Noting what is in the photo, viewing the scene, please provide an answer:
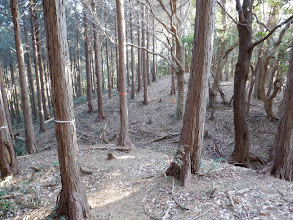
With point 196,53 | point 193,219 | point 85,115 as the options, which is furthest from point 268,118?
point 85,115

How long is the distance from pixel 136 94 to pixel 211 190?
53.2 ft

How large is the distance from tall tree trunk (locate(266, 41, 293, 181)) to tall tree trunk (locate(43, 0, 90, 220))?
4.61 meters

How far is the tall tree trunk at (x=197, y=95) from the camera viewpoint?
3953 mm

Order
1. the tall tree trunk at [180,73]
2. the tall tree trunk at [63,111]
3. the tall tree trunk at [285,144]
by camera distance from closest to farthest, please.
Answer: the tall tree trunk at [63,111] → the tall tree trunk at [285,144] → the tall tree trunk at [180,73]

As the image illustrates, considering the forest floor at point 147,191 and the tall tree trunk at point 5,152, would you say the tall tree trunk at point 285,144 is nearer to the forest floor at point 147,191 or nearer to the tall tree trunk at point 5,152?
the forest floor at point 147,191

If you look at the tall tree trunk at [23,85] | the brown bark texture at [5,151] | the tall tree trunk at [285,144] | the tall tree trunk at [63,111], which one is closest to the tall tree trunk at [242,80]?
the tall tree trunk at [285,144]

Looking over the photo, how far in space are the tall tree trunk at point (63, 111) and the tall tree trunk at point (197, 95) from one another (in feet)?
6.88

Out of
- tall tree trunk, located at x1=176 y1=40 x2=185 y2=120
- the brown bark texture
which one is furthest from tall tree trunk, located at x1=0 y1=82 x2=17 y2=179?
tall tree trunk, located at x1=176 y1=40 x2=185 y2=120

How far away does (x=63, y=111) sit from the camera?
3.05 m

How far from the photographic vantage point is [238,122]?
7176 mm

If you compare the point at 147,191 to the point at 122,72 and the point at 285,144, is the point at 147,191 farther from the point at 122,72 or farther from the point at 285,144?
the point at 122,72

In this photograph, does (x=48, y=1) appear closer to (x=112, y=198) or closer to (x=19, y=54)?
(x=112, y=198)

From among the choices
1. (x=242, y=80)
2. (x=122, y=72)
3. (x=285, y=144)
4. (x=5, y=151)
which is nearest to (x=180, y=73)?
(x=122, y=72)

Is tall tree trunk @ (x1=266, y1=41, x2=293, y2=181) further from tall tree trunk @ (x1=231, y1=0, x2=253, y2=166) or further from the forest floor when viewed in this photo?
tall tree trunk @ (x1=231, y1=0, x2=253, y2=166)
